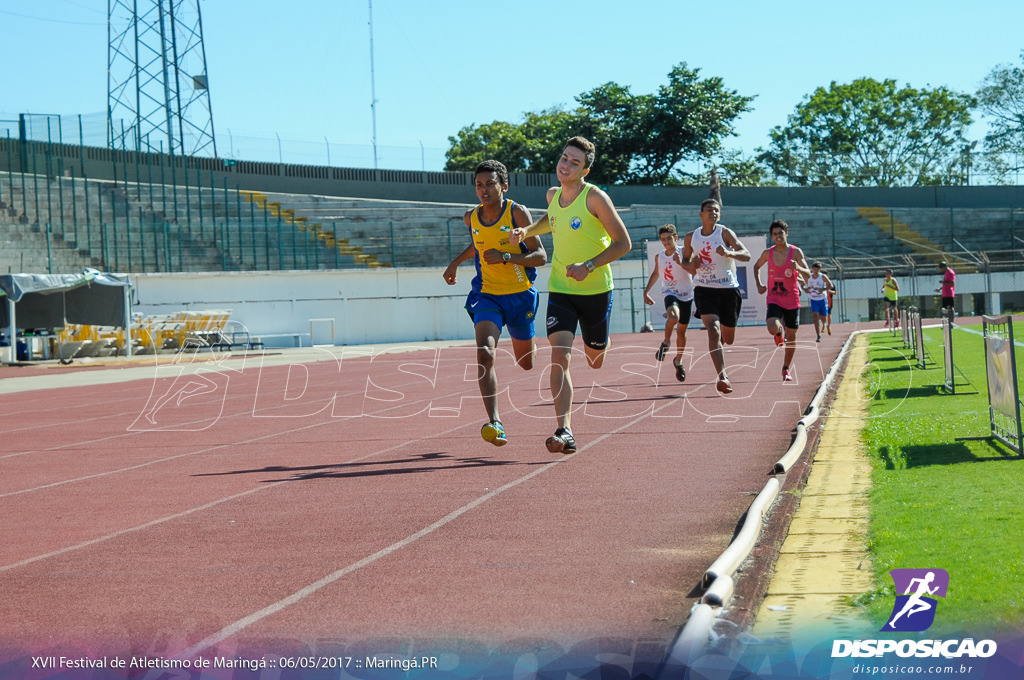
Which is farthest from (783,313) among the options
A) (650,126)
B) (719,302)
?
(650,126)

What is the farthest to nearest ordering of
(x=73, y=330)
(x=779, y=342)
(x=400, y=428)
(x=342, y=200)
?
(x=342, y=200) → (x=73, y=330) → (x=779, y=342) → (x=400, y=428)

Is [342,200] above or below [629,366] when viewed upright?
above

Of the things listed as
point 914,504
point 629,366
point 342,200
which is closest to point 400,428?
point 914,504

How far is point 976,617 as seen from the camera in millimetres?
3848

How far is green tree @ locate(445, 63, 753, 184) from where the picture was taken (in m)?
71.0

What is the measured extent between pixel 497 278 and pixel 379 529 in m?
3.07

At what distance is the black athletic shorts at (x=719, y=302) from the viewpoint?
40.5ft

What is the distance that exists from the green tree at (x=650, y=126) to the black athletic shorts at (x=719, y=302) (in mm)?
58359

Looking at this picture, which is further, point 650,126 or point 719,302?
point 650,126

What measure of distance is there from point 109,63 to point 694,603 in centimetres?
5390

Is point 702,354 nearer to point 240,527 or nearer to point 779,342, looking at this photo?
point 779,342

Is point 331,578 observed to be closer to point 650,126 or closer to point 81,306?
point 81,306

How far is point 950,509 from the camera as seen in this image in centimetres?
574

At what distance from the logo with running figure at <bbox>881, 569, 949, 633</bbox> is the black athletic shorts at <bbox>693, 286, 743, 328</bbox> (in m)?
7.95
